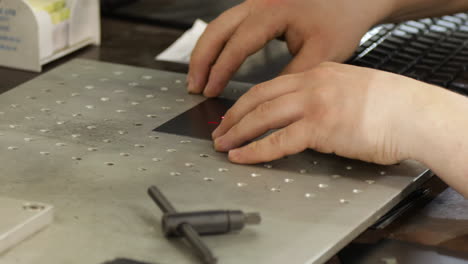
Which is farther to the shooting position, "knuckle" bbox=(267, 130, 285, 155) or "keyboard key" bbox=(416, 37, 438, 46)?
"keyboard key" bbox=(416, 37, 438, 46)

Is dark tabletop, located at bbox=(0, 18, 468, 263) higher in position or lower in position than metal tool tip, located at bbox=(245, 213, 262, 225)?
lower

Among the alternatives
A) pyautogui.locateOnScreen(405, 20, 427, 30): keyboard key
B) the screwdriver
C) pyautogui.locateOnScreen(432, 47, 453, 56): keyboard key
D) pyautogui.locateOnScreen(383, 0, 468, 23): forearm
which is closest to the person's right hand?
pyautogui.locateOnScreen(383, 0, 468, 23): forearm

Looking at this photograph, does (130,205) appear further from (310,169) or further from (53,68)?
(53,68)

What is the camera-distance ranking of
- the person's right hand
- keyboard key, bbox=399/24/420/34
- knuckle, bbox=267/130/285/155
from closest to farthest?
knuckle, bbox=267/130/285/155, the person's right hand, keyboard key, bbox=399/24/420/34

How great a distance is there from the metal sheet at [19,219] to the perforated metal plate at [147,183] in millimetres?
11

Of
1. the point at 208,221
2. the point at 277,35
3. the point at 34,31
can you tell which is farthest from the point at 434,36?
the point at 208,221

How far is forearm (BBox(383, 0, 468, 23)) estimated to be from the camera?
125 cm

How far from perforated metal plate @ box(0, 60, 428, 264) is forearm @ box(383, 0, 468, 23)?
41 centimetres

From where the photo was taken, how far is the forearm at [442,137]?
0.83 m

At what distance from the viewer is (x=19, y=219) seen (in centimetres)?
69

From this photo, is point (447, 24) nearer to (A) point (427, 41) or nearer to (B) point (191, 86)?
(A) point (427, 41)

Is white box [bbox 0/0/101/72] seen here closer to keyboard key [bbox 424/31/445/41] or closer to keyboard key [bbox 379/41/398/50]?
keyboard key [bbox 379/41/398/50]

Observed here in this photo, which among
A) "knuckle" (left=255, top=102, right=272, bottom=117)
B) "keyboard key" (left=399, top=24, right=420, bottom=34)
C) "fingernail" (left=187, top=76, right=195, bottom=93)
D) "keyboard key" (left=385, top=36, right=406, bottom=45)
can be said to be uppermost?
"knuckle" (left=255, top=102, right=272, bottom=117)

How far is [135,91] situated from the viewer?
1.10 metres
